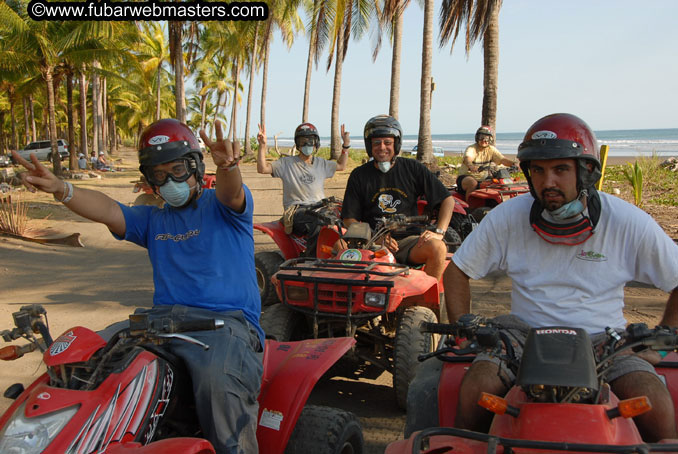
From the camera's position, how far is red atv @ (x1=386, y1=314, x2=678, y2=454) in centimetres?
189

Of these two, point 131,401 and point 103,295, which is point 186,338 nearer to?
point 131,401

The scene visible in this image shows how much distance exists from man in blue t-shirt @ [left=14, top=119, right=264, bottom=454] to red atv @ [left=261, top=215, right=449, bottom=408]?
129 cm

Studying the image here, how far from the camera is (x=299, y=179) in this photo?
8.06 metres

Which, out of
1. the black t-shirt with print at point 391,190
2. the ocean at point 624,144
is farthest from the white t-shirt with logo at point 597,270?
the ocean at point 624,144

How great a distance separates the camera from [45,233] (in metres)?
11.2

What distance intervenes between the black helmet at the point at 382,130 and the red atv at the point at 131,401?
10.1 feet

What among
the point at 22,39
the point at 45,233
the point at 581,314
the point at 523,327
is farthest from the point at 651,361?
the point at 22,39

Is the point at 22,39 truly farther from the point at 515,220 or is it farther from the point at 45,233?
the point at 515,220

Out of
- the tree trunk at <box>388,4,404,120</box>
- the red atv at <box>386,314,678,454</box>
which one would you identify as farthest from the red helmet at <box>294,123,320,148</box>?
the tree trunk at <box>388,4,404,120</box>

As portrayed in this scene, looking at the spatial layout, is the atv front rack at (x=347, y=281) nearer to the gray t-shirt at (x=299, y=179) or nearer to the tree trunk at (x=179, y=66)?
the gray t-shirt at (x=299, y=179)

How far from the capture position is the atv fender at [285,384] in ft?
9.43

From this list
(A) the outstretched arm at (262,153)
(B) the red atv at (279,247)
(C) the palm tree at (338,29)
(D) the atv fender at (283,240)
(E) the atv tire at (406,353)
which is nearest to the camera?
(E) the atv tire at (406,353)

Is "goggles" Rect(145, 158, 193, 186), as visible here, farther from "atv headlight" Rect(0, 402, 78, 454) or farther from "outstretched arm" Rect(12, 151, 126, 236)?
"atv headlight" Rect(0, 402, 78, 454)

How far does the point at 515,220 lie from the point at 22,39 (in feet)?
81.7
